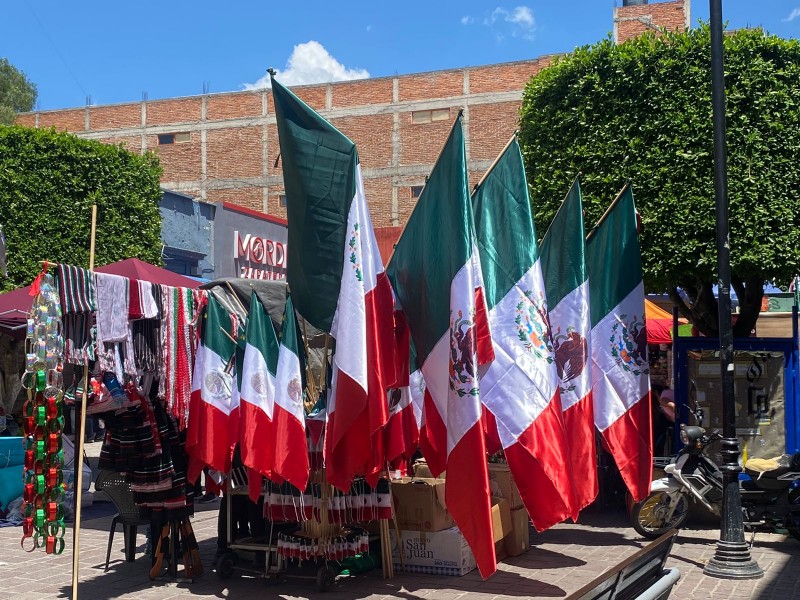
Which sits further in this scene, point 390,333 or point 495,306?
point 495,306

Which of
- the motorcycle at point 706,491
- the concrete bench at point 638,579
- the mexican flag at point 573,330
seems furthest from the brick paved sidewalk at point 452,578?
the concrete bench at point 638,579

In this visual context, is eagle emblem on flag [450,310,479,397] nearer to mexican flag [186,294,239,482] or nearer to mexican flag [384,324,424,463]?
mexican flag [384,324,424,463]

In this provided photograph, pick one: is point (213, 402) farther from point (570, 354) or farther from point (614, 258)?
point (614, 258)

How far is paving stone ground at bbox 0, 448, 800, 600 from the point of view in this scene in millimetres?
7789

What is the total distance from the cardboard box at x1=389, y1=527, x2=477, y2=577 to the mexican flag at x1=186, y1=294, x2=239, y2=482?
A: 179 cm

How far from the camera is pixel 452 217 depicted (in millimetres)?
7520

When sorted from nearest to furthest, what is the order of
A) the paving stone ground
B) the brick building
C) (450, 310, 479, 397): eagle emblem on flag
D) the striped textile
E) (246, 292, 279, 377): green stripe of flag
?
the striped textile → (450, 310, 479, 397): eagle emblem on flag → the paving stone ground → (246, 292, 279, 377): green stripe of flag → the brick building

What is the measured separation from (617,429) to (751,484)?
1.64m

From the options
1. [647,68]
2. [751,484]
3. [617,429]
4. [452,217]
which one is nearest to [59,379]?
[452,217]

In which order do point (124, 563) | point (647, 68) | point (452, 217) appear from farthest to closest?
1. point (647, 68)
2. point (124, 563)
3. point (452, 217)

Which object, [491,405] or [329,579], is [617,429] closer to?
[491,405]

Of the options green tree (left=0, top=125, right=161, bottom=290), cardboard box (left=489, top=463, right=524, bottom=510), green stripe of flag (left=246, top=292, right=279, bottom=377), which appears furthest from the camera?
green tree (left=0, top=125, right=161, bottom=290)

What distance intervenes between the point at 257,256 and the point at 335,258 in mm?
22965

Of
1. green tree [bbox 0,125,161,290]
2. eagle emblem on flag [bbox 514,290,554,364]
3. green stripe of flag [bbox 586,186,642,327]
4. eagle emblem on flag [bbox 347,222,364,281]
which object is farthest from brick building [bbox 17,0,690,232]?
eagle emblem on flag [bbox 347,222,364,281]
